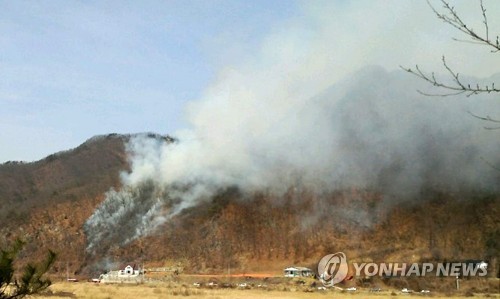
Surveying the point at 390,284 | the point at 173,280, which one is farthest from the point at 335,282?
the point at 173,280

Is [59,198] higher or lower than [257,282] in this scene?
higher

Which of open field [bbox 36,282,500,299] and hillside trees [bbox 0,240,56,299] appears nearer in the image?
hillside trees [bbox 0,240,56,299]

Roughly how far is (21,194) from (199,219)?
67020 millimetres

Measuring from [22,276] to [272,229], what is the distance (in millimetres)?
81135

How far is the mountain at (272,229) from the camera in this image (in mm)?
72500

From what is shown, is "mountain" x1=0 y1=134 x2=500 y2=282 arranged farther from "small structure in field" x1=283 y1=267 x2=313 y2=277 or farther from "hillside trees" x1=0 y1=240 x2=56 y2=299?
"hillside trees" x1=0 y1=240 x2=56 y2=299

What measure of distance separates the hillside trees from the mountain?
53.0m

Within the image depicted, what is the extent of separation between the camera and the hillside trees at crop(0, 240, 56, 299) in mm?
8344

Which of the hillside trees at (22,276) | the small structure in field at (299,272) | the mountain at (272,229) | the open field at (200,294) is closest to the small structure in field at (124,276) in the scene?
the mountain at (272,229)

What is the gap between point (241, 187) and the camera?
102188 millimetres

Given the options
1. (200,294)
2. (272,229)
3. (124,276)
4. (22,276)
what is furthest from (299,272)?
(22,276)

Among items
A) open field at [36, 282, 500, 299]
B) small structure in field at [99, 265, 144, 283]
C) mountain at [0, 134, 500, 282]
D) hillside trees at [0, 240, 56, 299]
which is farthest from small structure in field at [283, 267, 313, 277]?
hillside trees at [0, 240, 56, 299]

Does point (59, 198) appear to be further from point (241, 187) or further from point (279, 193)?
A: point (279, 193)

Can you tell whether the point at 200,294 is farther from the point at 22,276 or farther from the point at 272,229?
the point at 272,229
